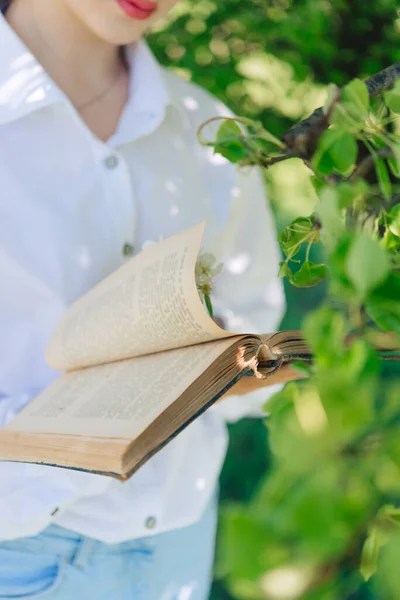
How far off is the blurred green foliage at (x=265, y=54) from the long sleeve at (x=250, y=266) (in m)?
0.84

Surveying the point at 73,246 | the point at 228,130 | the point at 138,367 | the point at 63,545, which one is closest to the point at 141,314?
the point at 138,367

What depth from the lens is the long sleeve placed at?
1421mm

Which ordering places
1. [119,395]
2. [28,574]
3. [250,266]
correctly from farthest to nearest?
[250,266] → [28,574] → [119,395]

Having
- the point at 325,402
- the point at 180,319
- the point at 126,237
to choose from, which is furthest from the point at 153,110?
the point at 325,402

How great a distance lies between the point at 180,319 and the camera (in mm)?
776

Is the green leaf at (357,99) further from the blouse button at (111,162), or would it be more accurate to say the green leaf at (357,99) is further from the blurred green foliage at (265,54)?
the blurred green foliage at (265,54)

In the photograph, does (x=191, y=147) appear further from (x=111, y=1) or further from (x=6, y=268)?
(x=6, y=268)

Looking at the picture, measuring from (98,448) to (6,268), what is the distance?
539mm

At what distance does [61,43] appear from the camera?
50.4 inches

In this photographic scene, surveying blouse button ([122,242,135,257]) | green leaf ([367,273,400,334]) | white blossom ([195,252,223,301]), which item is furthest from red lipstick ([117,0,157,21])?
green leaf ([367,273,400,334])

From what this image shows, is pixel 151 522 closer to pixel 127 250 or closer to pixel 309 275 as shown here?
pixel 127 250

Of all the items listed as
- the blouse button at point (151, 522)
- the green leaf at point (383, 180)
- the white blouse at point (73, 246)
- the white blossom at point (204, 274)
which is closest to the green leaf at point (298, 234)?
the green leaf at point (383, 180)

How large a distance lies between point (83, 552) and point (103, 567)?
0.17 ft

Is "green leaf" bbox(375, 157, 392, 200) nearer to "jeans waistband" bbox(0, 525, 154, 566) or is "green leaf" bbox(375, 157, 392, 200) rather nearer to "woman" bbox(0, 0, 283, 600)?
"woman" bbox(0, 0, 283, 600)
